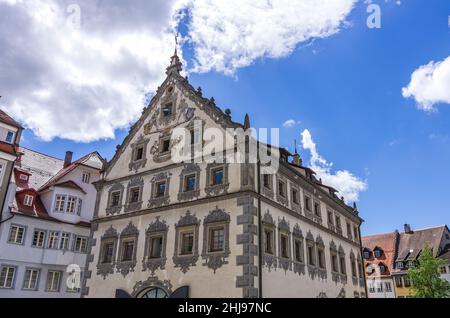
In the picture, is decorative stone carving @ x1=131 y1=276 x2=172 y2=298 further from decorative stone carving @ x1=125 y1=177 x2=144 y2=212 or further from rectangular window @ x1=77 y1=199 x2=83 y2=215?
rectangular window @ x1=77 y1=199 x2=83 y2=215

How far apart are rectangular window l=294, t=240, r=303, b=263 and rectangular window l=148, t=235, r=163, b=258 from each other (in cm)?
928

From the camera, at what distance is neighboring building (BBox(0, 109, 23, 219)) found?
109ft

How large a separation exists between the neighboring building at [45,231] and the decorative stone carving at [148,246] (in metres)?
13.5

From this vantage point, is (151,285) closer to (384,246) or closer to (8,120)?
(8,120)

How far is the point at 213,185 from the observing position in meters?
24.8

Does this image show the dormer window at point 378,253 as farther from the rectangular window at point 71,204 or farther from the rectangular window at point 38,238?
the rectangular window at point 38,238

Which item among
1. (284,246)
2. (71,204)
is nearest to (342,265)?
(284,246)

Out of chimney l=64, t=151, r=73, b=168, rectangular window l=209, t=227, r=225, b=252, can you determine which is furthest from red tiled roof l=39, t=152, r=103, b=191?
rectangular window l=209, t=227, r=225, b=252

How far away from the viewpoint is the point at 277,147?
2931cm

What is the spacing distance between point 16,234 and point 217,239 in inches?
795

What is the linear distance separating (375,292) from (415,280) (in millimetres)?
16459

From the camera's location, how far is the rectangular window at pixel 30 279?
33031 mm

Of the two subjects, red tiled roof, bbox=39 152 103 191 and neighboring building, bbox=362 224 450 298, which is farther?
neighboring building, bbox=362 224 450 298
